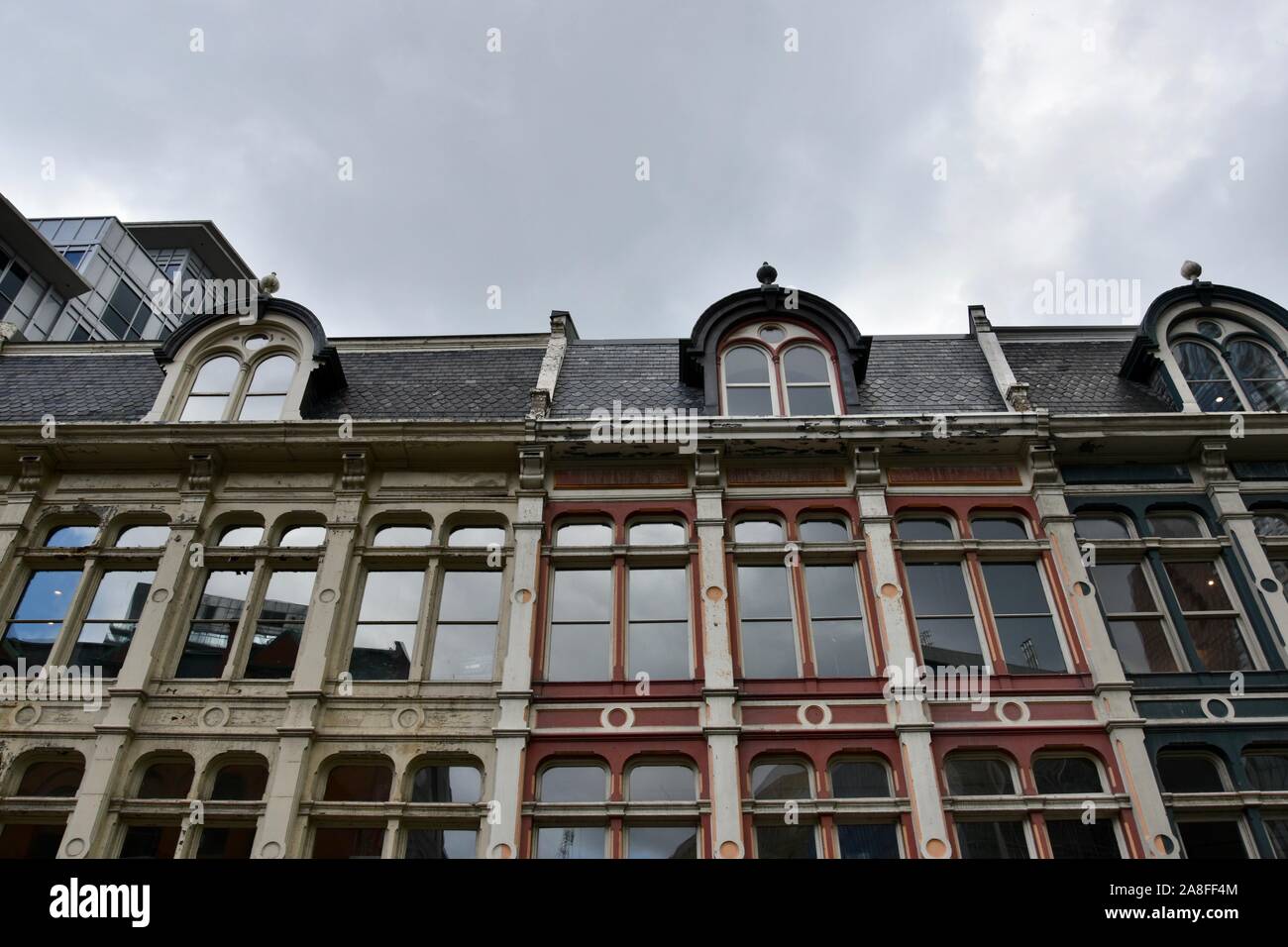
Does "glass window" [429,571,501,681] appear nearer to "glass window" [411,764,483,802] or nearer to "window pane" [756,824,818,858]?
"glass window" [411,764,483,802]

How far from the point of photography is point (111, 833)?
1238cm

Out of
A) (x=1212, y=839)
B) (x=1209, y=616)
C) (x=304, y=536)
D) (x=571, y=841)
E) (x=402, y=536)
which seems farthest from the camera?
(x=402, y=536)

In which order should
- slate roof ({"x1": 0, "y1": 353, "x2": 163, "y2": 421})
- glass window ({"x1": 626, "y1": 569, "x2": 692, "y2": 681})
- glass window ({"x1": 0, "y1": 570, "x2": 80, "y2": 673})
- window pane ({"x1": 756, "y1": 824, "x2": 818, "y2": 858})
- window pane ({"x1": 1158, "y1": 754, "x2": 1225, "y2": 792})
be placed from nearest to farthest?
window pane ({"x1": 756, "y1": 824, "x2": 818, "y2": 858}) → window pane ({"x1": 1158, "y1": 754, "x2": 1225, "y2": 792}) → glass window ({"x1": 626, "y1": 569, "x2": 692, "y2": 681}) → glass window ({"x1": 0, "y1": 570, "x2": 80, "y2": 673}) → slate roof ({"x1": 0, "y1": 353, "x2": 163, "y2": 421})

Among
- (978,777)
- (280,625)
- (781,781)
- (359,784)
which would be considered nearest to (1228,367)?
(978,777)

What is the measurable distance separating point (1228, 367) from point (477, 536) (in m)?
14.0

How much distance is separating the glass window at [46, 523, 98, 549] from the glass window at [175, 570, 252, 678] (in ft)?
7.93

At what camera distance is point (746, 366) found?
17828mm

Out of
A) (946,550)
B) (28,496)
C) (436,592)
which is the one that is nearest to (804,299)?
(946,550)

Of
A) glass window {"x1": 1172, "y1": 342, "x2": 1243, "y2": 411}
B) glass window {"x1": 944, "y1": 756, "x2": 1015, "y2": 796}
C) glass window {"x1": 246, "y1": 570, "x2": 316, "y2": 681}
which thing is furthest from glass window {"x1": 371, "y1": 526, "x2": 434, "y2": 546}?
glass window {"x1": 1172, "y1": 342, "x2": 1243, "y2": 411}

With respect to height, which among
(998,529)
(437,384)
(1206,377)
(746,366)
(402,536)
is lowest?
(998,529)

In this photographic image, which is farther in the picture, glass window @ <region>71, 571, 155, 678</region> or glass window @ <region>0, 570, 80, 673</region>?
glass window @ <region>0, 570, 80, 673</region>

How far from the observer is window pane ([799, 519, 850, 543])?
15.4m

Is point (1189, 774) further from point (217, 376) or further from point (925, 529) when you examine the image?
point (217, 376)

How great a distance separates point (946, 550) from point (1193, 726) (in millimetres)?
4105
